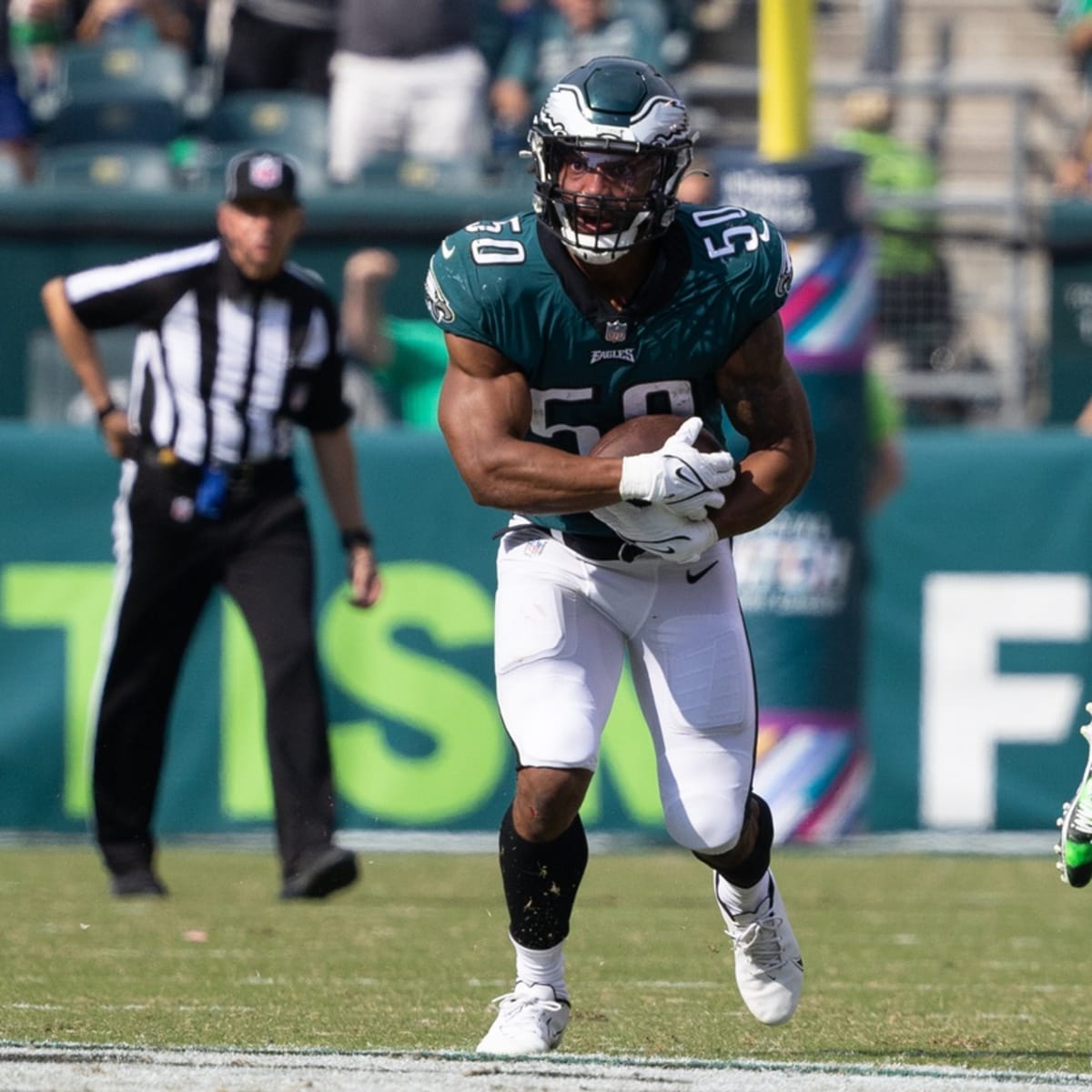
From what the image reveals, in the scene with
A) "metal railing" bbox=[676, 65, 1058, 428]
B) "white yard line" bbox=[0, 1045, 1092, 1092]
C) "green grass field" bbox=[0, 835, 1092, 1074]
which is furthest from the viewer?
"metal railing" bbox=[676, 65, 1058, 428]

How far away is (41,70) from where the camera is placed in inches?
463

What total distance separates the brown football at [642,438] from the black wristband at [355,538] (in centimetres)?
276

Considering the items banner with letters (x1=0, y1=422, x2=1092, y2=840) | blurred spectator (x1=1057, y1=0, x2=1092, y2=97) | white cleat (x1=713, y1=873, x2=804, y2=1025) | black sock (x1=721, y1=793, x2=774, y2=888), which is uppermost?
blurred spectator (x1=1057, y1=0, x2=1092, y2=97)

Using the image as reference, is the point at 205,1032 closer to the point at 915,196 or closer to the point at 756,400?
the point at 756,400

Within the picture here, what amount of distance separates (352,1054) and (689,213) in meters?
1.73

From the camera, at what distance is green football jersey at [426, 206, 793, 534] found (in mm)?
4477

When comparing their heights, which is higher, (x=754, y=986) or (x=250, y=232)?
(x=250, y=232)

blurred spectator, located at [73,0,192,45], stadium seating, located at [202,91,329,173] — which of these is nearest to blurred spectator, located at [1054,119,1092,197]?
stadium seating, located at [202,91,329,173]

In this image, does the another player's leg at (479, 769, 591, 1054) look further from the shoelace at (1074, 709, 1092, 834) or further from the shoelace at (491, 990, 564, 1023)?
the shoelace at (1074, 709, 1092, 834)

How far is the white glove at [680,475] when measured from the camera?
426 centimetres

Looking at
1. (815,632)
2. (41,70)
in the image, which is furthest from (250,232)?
(41,70)

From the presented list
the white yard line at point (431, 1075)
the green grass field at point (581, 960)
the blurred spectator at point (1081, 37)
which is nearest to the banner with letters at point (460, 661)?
Result: the green grass field at point (581, 960)

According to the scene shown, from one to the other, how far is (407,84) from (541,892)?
6870 millimetres

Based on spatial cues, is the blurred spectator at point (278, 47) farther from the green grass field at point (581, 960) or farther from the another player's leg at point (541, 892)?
the another player's leg at point (541, 892)
